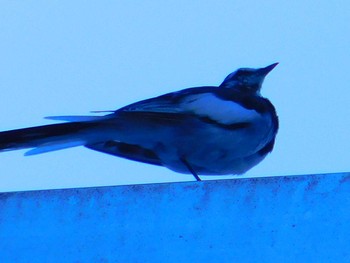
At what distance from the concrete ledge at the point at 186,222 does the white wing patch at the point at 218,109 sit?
1.83 meters

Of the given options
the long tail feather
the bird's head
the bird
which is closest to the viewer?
the long tail feather

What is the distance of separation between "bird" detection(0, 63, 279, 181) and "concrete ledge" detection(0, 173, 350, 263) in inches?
61.0

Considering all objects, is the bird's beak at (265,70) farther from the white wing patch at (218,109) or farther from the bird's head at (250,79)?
the white wing patch at (218,109)

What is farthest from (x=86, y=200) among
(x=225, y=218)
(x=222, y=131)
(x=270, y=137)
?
(x=270, y=137)

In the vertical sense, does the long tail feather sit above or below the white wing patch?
above

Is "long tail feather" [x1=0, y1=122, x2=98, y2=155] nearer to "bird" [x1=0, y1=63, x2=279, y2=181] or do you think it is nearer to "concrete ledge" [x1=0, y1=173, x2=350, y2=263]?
"bird" [x1=0, y1=63, x2=279, y2=181]

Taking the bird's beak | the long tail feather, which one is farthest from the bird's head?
the long tail feather

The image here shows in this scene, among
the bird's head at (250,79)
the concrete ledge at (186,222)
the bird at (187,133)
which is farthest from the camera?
the bird's head at (250,79)

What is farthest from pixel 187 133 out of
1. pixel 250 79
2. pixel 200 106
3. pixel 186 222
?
pixel 186 222

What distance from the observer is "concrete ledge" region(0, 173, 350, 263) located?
171 cm

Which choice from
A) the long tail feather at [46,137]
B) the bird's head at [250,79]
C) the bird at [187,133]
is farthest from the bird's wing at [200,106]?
the bird's head at [250,79]

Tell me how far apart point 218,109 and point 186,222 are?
1984mm

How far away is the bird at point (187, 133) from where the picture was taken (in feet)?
11.9

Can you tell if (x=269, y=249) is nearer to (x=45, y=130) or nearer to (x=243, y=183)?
(x=243, y=183)
